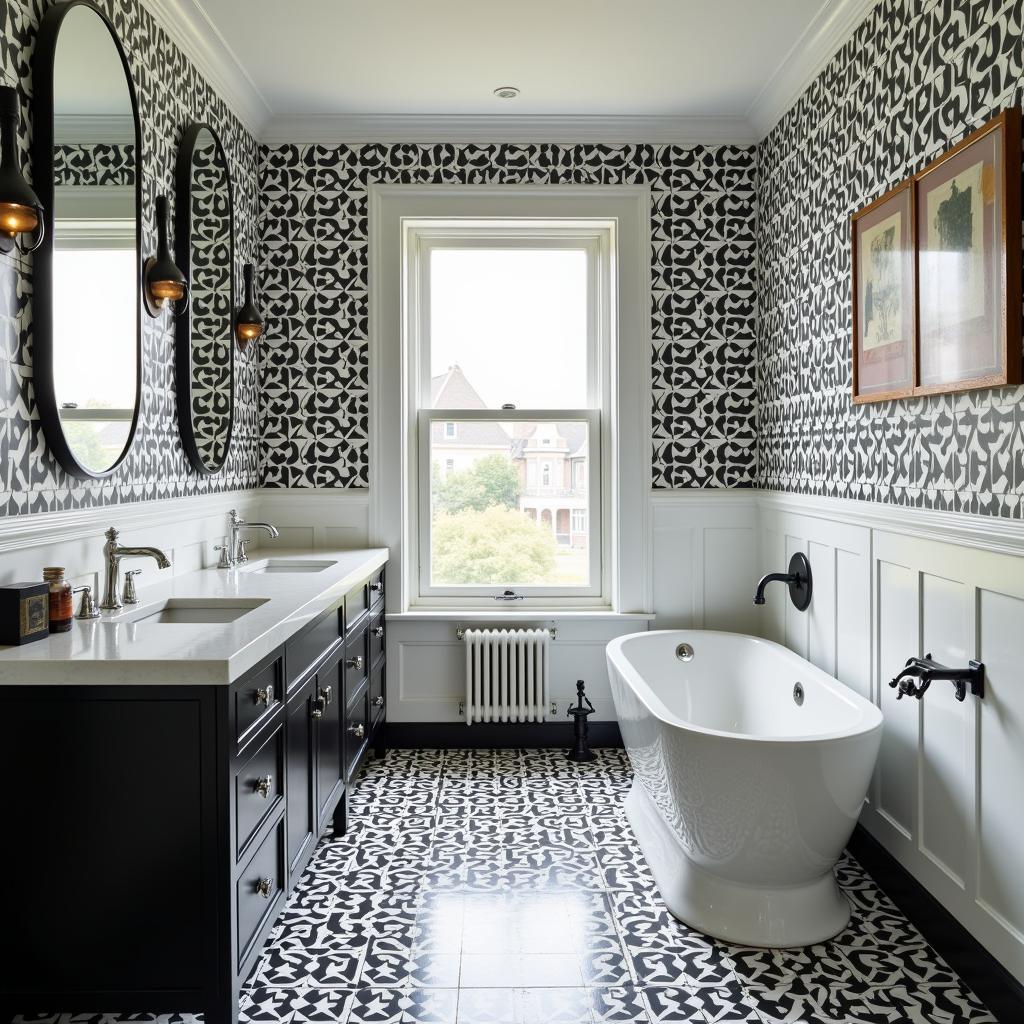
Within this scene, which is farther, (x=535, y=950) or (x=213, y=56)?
(x=213, y=56)

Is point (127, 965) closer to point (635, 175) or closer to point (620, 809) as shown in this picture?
point (620, 809)

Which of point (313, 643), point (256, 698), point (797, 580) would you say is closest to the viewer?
point (256, 698)

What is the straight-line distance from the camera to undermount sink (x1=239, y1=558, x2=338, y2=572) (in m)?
3.37

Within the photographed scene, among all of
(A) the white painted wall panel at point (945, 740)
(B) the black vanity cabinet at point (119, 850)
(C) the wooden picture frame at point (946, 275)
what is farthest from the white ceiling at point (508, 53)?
(B) the black vanity cabinet at point (119, 850)

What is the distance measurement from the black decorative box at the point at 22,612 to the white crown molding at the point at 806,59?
2.94 m

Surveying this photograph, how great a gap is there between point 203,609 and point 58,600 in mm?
545

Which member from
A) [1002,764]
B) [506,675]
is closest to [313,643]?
[506,675]

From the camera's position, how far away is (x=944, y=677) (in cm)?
215

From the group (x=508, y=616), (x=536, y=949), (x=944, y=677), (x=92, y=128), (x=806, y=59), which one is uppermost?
(x=806, y=59)

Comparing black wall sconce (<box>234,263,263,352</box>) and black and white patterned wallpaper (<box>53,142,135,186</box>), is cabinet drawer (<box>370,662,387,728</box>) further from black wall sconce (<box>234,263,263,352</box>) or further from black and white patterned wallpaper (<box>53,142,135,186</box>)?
black and white patterned wallpaper (<box>53,142,135,186</box>)

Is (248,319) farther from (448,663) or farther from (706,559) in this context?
(706,559)

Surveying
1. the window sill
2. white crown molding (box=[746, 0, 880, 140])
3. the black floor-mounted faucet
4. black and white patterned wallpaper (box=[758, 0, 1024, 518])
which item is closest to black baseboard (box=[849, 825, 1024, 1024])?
the black floor-mounted faucet

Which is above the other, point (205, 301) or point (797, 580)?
point (205, 301)

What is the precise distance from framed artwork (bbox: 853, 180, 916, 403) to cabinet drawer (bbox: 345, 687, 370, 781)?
6.77 feet
